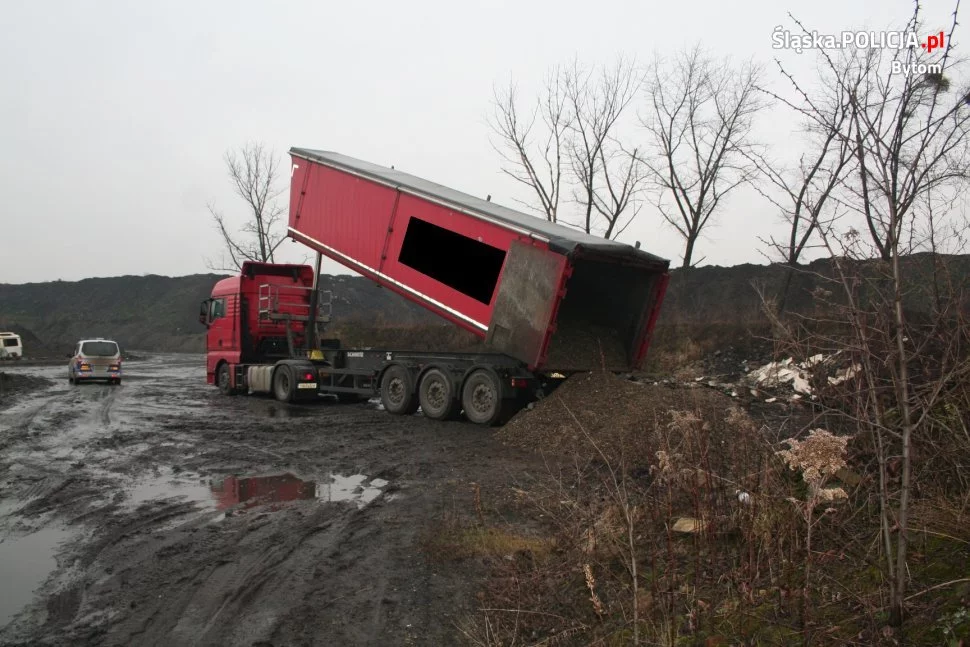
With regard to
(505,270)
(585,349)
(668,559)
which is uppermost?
(505,270)

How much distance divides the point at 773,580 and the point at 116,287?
111078 millimetres

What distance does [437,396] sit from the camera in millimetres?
13289

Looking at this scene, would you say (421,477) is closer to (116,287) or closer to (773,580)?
(773,580)

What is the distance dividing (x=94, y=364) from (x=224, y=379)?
762 centimetres

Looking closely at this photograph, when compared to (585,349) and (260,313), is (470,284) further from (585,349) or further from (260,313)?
(260,313)

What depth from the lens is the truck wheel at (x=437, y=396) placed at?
12.8m

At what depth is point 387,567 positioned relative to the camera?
16.4ft

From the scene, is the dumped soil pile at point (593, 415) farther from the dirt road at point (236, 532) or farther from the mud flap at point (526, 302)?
the mud flap at point (526, 302)

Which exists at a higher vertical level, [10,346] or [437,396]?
[10,346]

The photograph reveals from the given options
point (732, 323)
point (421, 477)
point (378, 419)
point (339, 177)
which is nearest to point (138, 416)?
point (378, 419)

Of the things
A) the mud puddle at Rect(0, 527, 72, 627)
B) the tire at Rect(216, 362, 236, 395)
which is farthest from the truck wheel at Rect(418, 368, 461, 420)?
the tire at Rect(216, 362, 236, 395)

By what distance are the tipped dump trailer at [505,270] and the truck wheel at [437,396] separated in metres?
1.29

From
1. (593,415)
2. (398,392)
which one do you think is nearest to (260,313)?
(398,392)

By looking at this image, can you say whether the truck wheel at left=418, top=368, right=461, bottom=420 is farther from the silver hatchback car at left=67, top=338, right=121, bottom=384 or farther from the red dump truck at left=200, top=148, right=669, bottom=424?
the silver hatchback car at left=67, top=338, right=121, bottom=384
